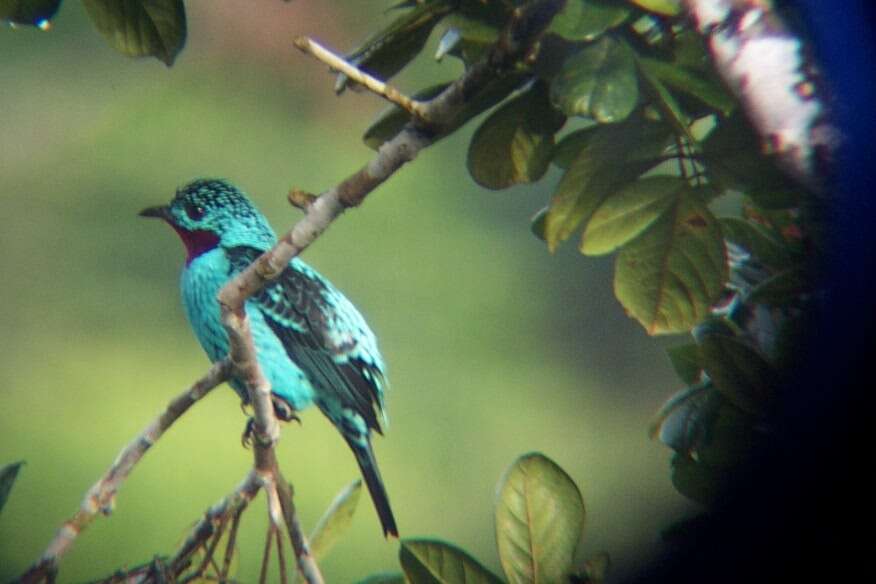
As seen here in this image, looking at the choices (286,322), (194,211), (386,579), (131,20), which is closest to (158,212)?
(194,211)

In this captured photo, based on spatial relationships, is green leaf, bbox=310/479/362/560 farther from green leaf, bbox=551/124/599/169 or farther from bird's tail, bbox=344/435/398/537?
green leaf, bbox=551/124/599/169

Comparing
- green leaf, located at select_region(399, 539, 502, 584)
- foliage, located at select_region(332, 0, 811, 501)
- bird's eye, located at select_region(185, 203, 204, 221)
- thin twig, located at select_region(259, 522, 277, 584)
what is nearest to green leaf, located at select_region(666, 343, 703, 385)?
foliage, located at select_region(332, 0, 811, 501)

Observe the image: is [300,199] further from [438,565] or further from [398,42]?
[438,565]

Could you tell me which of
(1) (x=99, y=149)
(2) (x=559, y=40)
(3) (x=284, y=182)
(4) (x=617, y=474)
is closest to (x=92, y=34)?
(1) (x=99, y=149)

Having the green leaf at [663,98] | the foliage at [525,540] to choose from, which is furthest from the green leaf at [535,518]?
the green leaf at [663,98]

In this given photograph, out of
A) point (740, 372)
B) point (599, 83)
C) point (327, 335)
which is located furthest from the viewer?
point (327, 335)

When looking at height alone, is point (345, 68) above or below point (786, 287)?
above
